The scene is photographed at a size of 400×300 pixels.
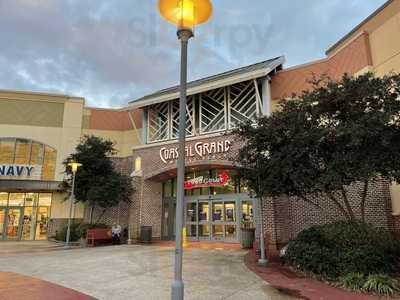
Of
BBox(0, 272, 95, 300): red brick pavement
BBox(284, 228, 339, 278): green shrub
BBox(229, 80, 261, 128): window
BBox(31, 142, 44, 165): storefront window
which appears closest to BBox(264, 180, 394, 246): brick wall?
BBox(284, 228, 339, 278): green shrub

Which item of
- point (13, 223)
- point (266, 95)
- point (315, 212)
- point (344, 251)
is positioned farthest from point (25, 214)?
point (344, 251)

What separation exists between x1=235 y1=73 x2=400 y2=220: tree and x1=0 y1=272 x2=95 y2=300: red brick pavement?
6.41 meters

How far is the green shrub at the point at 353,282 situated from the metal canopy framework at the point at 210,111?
10399 millimetres

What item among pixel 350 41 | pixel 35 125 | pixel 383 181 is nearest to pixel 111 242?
pixel 35 125

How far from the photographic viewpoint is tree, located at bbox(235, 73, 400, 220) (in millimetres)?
8391

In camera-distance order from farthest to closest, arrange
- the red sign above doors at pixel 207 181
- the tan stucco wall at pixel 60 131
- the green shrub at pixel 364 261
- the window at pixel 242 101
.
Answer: the tan stucco wall at pixel 60 131
the red sign above doors at pixel 207 181
the window at pixel 242 101
the green shrub at pixel 364 261

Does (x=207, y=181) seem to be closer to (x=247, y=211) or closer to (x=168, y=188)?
(x=247, y=211)

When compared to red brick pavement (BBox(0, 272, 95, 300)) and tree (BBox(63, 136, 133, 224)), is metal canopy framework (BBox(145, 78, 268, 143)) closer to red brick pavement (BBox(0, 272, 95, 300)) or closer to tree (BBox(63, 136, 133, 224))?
tree (BBox(63, 136, 133, 224))

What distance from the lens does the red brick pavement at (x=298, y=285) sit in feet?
23.1

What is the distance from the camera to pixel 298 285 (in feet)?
26.2

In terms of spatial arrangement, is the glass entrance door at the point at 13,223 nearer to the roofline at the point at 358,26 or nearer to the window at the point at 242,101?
the window at the point at 242,101

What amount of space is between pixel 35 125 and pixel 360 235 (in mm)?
23759

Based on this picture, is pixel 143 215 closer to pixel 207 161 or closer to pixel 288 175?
pixel 207 161

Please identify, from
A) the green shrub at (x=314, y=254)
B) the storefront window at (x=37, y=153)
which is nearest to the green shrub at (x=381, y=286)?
the green shrub at (x=314, y=254)
